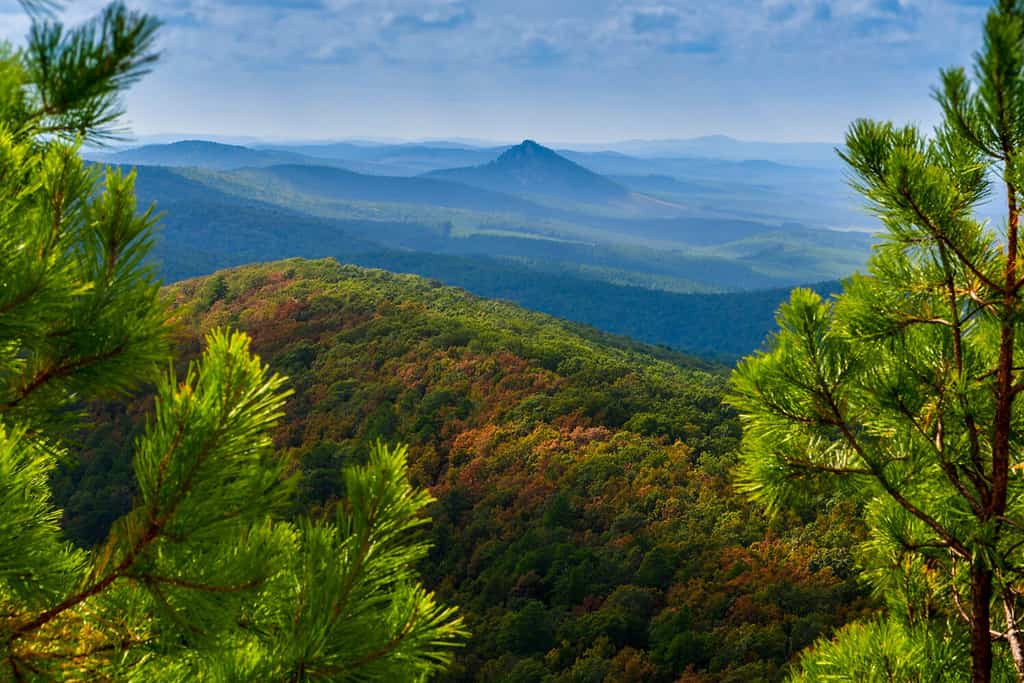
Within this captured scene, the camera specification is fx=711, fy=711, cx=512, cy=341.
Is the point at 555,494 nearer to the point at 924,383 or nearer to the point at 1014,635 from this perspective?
the point at 1014,635

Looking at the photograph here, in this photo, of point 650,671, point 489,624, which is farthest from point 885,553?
point 489,624

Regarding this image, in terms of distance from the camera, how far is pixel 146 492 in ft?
5.34

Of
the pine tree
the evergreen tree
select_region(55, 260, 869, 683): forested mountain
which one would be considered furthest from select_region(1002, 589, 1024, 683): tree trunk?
select_region(55, 260, 869, 683): forested mountain

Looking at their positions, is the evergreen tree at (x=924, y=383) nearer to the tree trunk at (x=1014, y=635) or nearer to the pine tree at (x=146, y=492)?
the tree trunk at (x=1014, y=635)

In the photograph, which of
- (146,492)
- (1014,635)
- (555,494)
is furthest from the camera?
(555,494)

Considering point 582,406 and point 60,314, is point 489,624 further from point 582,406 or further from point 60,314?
point 60,314

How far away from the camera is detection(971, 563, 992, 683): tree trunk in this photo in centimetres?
298

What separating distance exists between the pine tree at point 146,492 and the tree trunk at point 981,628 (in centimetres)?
237

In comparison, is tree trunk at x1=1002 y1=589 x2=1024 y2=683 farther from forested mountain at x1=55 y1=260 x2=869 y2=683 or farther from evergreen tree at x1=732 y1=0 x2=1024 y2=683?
forested mountain at x1=55 y1=260 x2=869 y2=683

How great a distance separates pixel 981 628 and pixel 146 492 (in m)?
3.25

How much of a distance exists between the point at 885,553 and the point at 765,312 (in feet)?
586

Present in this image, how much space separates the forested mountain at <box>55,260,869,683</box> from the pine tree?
0.30 m

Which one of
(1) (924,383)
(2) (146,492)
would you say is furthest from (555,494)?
(2) (146,492)

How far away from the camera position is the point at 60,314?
1.79 m
